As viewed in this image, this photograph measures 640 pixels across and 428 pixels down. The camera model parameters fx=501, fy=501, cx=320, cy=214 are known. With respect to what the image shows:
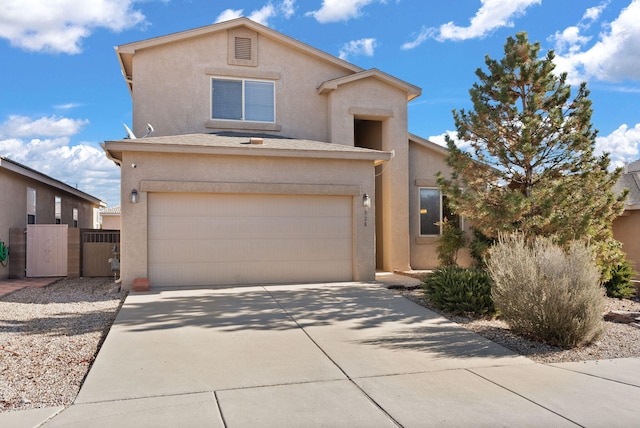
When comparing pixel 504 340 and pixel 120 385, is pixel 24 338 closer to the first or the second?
pixel 120 385

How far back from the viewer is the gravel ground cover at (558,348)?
6609 mm

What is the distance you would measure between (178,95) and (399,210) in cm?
763

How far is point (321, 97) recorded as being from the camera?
16.2 meters

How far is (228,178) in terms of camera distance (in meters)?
12.4

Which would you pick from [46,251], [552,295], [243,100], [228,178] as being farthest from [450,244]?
[46,251]

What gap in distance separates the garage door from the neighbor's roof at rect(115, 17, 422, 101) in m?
4.72

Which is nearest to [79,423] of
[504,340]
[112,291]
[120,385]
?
[120,385]

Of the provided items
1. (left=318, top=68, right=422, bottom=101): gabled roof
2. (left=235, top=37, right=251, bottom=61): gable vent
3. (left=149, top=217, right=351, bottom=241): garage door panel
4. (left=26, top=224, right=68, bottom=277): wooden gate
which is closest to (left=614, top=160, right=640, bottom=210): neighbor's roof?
(left=318, top=68, right=422, bottom=101): gabled roof

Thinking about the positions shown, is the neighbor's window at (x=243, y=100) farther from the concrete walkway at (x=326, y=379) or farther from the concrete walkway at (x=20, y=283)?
the concrete walkway at (x=326, y=379)

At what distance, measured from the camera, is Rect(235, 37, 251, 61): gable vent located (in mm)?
15570

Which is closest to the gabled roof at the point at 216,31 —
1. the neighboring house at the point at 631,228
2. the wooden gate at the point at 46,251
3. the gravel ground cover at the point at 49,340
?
the wooden gate at the point at 46,251

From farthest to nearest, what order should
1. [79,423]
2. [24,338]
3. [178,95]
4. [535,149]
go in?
1. [178,95]
2. [535,149]
3. [24,338]
4. [79,423]

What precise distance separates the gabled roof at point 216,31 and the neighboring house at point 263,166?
3 cm

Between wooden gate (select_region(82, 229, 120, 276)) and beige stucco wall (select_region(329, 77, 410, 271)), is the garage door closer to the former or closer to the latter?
beige stucco wall (select_region(329, 77, 410, 271))
